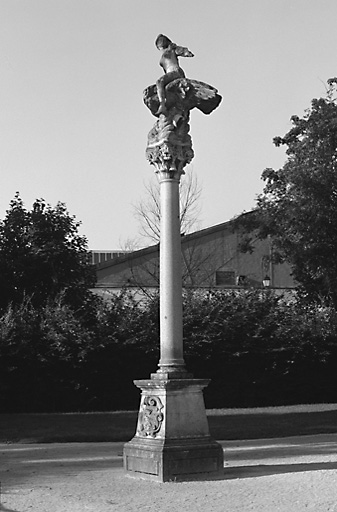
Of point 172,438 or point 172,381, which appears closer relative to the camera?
point 172,438

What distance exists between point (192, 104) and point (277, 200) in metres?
14.9

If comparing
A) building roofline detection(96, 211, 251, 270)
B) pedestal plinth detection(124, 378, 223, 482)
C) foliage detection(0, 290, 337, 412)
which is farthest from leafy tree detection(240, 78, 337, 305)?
pedestal plinth detection(124, 378, 223, 482)

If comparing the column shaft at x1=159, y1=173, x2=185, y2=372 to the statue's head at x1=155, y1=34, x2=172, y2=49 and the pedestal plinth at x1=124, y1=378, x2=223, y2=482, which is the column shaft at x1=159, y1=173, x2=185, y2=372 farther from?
the statue's head at x1=155, y1=34, x2=172, y2=49

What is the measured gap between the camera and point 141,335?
2461cm

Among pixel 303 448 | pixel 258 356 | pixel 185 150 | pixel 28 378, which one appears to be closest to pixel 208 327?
pixel 258 356

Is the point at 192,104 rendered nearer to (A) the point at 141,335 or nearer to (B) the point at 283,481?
(B) the point at 283,481

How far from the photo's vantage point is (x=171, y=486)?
9.20 metres

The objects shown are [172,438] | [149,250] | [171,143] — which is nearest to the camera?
[172,438]

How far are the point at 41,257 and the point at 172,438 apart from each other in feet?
57.8

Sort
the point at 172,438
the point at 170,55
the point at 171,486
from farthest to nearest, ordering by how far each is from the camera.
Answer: the point at 170,55 → the point at 172,438 → the point at 171,486

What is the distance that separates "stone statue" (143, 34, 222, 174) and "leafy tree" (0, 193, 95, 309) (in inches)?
618

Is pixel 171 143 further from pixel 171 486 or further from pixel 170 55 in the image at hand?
pixel 171 486

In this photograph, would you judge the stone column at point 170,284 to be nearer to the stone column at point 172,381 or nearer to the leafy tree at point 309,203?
the stone column at point 172,381

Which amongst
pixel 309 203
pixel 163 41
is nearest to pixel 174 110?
pixel 163 41
